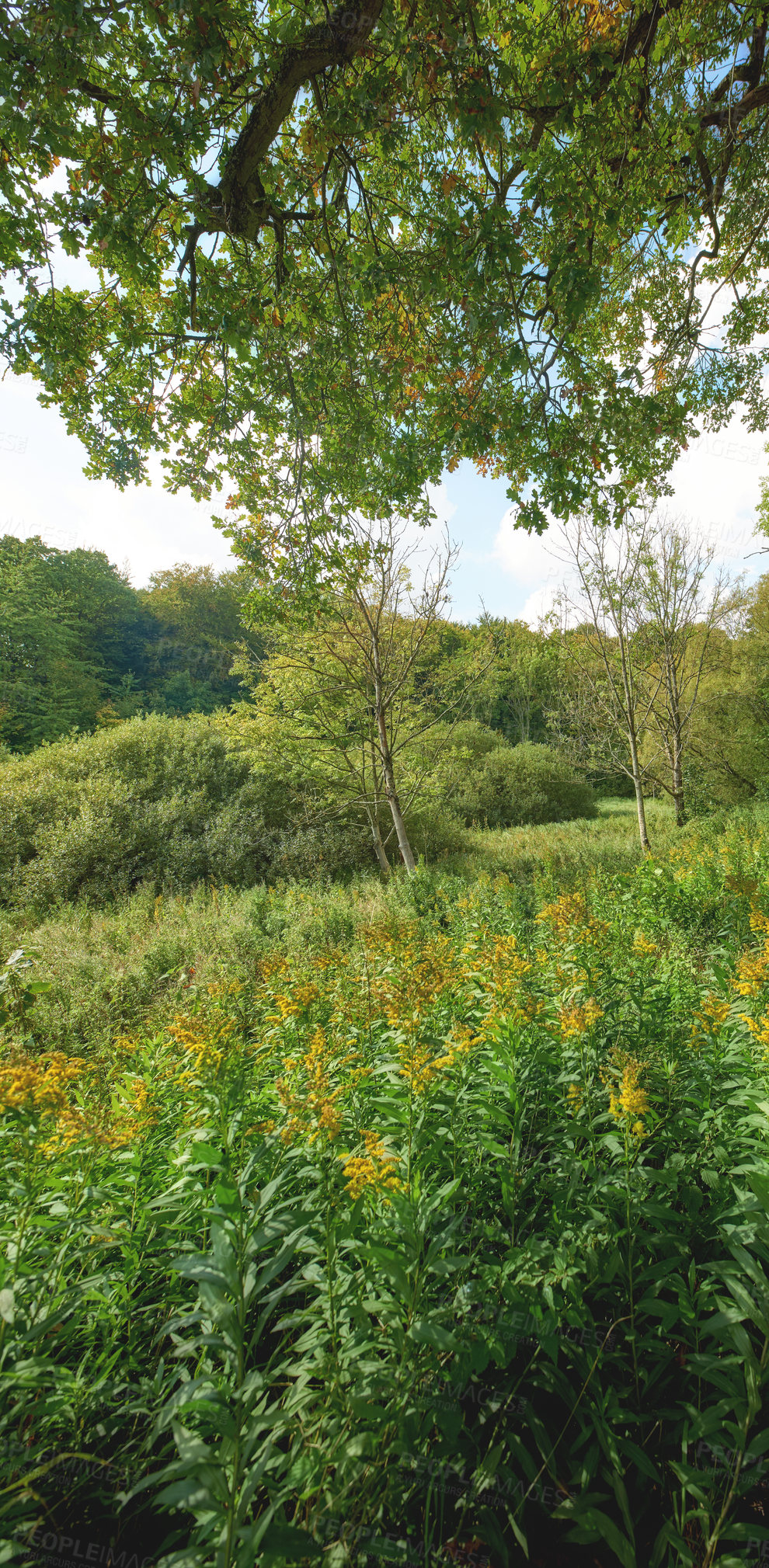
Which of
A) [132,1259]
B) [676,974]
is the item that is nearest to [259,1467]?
[132,1259]

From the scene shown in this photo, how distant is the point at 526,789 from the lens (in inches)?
854

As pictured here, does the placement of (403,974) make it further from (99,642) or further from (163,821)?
(99,642)

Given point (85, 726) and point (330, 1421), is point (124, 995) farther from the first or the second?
point (85, 726)

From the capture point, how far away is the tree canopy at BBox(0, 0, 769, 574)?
2951 millimetres

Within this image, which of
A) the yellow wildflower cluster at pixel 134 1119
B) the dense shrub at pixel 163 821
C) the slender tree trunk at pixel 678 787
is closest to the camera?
the yellow wildflower cluster at pixel 134 1119

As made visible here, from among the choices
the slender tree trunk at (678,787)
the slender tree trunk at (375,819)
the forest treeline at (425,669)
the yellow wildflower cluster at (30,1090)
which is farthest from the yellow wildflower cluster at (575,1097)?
the slender tree trunk at (678,787)

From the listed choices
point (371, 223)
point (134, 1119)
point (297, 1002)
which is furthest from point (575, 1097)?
point (371, 223)

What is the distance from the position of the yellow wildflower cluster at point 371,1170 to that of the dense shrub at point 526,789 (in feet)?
60.5

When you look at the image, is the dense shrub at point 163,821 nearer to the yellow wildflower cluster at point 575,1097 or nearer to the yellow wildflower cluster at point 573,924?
the yellow wildflower cluster at point 573,924

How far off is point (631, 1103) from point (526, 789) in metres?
20.5

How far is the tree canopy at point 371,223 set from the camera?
9.68 feet

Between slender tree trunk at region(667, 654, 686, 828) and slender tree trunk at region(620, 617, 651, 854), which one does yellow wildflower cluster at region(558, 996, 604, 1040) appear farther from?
slender tree trunk at region(667, 654, 686, 828)

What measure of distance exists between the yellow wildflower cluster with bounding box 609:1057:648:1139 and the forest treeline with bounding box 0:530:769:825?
5.69 m

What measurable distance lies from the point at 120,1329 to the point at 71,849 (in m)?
11.7
